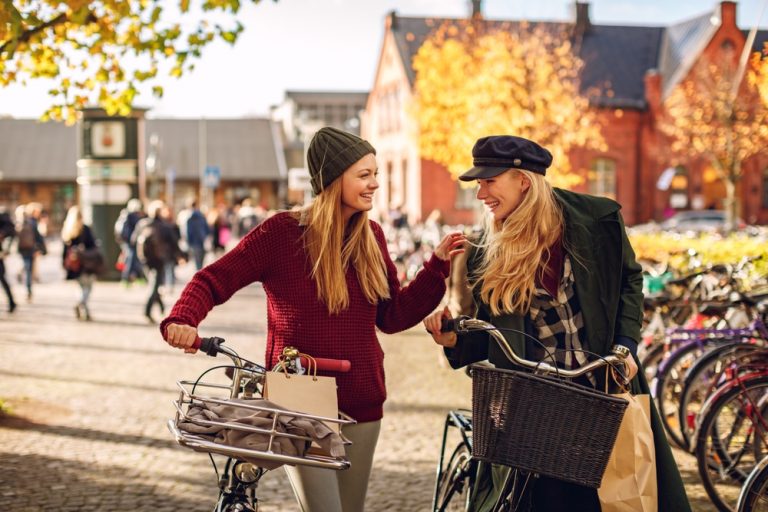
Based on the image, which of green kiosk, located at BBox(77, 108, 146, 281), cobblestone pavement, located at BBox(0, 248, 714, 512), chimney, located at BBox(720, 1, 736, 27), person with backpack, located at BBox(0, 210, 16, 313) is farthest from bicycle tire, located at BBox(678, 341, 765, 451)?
chimney, located at BBox(720, 1, 736, 27)

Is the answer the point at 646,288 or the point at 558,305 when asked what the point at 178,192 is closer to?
the point at 646,288

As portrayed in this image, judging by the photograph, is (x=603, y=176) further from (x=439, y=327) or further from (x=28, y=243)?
(x=439, y=327)

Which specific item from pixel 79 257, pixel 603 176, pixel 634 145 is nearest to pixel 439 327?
pixel 79 257

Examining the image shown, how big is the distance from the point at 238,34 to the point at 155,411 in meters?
3.17

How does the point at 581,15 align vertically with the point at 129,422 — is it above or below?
above

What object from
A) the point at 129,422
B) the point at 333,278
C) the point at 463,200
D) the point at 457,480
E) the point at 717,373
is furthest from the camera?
the point at 463,200

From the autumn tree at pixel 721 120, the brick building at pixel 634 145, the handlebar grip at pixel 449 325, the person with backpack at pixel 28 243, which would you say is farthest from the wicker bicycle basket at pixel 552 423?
the brick building at pixel 634 145

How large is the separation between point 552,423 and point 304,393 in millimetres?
778

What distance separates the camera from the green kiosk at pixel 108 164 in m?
22.8

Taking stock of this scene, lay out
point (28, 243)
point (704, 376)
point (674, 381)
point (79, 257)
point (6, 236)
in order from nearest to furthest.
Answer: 1. point (704, 376)
2. point (674, 381)
3. point (79, 257)
4. point (6, 236)
5. point (28, 243)

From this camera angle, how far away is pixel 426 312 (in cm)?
378

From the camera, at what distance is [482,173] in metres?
3.53

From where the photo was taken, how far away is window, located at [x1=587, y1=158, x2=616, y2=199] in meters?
45.3

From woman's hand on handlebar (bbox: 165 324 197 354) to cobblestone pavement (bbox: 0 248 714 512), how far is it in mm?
2693
